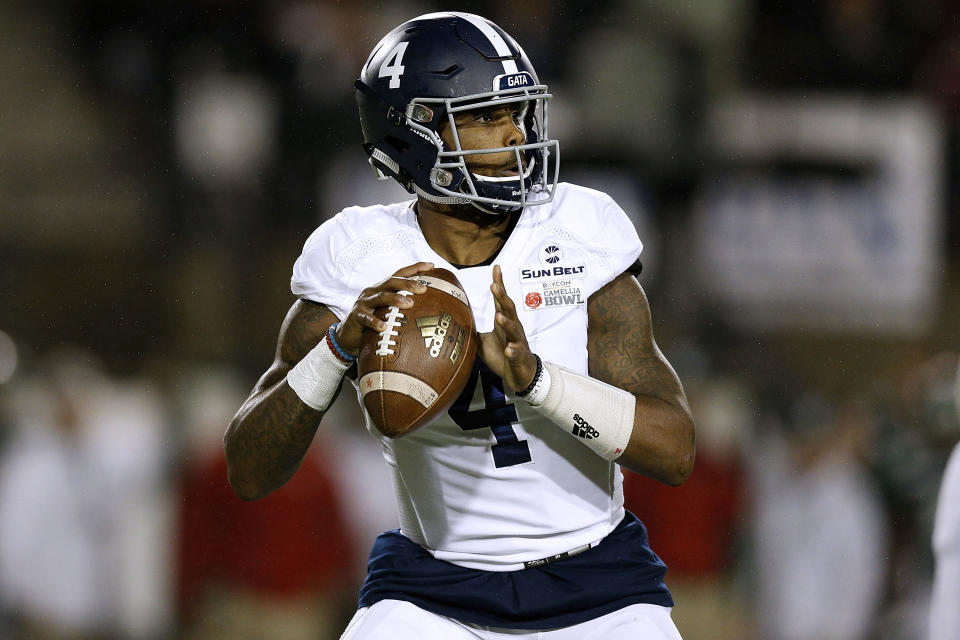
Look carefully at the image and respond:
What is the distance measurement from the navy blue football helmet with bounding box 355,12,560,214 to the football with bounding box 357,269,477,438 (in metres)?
0.36

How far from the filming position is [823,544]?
250 inches

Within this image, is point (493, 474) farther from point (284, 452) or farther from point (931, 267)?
point (931, 267)

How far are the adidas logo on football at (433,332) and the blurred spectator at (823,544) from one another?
4.26 meters

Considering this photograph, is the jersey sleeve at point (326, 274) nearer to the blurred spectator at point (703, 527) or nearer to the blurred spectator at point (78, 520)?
the blurred spectator at point (703, 527)

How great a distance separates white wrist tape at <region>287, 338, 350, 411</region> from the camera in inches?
97.5

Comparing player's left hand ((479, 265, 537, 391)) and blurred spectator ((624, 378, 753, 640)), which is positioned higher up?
player's left hand ((479, 265, 537, 391))

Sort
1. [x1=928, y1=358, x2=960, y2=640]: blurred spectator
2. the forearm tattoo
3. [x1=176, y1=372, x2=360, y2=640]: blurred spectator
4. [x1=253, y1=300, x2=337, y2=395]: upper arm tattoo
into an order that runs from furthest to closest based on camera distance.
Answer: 1. [x1=176, y1=372, x2=360, y2=640]: blurred spectator
2. [x1=928, y1=358, x2=960, y2=640]: blurred spectator
3. [x1=253, y1=300, x2=337, y2=395]: upper arm tattoo
4. the forearm tattoo

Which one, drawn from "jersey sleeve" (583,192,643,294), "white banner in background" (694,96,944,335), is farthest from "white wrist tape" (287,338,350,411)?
"white banner in background" (694,96,944,335)

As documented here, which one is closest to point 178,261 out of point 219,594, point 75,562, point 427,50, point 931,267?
point 75,562

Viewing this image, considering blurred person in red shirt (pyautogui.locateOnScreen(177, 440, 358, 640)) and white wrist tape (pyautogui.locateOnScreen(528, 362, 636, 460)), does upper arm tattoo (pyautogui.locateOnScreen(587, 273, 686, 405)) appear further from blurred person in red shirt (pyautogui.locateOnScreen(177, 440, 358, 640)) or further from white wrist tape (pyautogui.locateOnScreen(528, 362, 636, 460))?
blurred person in red shirt (pyautogui.locateOnScreen(177, 440, 358, 640))

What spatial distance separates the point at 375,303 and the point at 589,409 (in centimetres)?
47

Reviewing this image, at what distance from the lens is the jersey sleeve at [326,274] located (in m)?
2.65

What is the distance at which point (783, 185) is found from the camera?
806cm

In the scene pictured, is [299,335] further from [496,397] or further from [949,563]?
[949,563]
